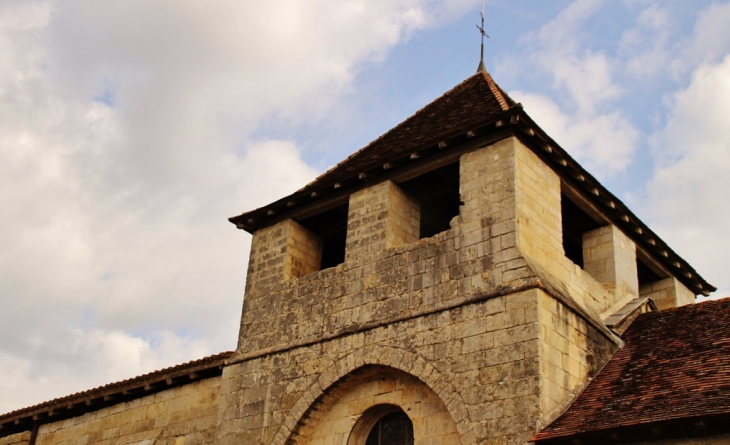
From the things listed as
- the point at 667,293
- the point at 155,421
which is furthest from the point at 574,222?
the point at 155,421

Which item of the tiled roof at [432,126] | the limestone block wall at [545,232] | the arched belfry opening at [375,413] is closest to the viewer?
the arched belfry opening at [375,413]

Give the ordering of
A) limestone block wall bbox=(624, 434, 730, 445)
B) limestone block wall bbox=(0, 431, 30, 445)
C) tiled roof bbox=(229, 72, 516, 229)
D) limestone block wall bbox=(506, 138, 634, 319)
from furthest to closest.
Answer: limestone block wall bbox=(0, 431, 30, 445)
tiled roof bbox=(229, 72, 516, 229)
limestone block wall bbox=(506, 138, 634, 319)
limestone block wall bbox=(624, 434, 730, 445)

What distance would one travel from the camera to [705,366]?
9.37m

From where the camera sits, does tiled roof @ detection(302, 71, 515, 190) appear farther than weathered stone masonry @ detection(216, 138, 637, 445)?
Yes

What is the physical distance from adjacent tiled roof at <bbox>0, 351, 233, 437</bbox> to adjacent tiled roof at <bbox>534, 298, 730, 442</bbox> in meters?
5.58

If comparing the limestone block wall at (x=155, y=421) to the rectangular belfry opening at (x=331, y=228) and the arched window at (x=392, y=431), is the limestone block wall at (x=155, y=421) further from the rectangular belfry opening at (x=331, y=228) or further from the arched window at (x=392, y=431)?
the arched window at (x=392, y=431)

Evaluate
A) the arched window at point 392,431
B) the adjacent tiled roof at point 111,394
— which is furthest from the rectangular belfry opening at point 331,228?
the arched window at point 392,431

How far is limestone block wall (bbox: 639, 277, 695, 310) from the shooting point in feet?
45.6

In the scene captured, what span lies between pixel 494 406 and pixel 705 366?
7.39ft

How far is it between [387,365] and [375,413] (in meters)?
0.82

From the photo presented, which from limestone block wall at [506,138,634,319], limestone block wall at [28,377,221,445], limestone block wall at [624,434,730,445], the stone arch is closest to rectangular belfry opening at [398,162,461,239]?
limestone block wall at [506,138,634,319]

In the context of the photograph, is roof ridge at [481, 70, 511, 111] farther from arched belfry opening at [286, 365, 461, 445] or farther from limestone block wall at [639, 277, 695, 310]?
arched belfry opening at [286, 365, 461, 445]

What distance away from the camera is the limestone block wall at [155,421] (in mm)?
13203

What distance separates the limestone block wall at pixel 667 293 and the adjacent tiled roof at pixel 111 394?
6.71m
